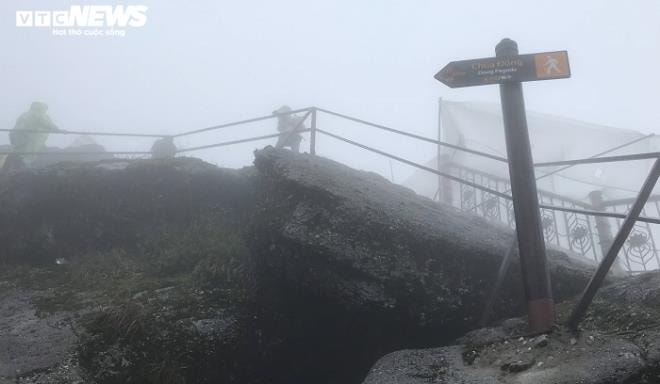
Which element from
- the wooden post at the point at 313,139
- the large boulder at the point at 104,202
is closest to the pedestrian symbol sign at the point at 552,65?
the wooden post at the point at 313,139

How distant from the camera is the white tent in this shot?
13398 millimetres

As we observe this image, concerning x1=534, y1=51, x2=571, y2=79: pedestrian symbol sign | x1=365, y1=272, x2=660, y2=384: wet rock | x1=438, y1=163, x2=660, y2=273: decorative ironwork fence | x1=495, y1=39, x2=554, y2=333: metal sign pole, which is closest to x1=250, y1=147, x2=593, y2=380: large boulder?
x1=365, y1=272, x2=660, y2=384: wet rock

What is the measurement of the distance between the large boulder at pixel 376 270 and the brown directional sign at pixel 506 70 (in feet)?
5.89

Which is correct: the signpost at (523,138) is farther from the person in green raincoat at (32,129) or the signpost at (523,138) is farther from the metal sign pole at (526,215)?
the person in green raincoat at (32,129)

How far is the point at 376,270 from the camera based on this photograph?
5.69m

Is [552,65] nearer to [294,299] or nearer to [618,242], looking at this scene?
[618,242]

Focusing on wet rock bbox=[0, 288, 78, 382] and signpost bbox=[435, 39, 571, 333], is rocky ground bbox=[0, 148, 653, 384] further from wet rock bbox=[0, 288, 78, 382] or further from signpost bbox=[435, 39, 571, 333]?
signpost bbox=[435, 39, 571, 333]

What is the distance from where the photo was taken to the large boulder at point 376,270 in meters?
5.72

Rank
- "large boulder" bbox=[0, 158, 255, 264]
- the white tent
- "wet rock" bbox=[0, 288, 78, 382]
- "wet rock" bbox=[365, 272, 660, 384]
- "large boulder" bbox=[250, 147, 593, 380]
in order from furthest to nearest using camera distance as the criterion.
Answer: the white tent, "large boulder" bbox=[0, 158, 255, 264], "large boulder" bbox=[250, 147, 593, 380], "wet rock" bbox=[0, 288, 78, 382], "wet rock" bbox=[365, 272, 660, 384]

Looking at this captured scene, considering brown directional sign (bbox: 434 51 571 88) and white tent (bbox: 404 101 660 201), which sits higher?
brown directional sign (bbox: 434 51 571 88)

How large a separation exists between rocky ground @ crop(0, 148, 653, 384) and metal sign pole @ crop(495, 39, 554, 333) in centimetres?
37

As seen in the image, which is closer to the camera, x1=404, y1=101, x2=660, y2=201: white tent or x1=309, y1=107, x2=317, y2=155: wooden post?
x1=309, y1=107, x2=317, y2=155: wooden post

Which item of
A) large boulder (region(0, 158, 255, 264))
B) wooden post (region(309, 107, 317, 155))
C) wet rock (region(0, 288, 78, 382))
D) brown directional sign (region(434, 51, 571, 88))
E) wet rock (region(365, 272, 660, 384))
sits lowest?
wet rock (region(0, 288, 78, 382))

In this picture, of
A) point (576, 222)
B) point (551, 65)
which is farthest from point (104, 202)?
point (576, 222)
